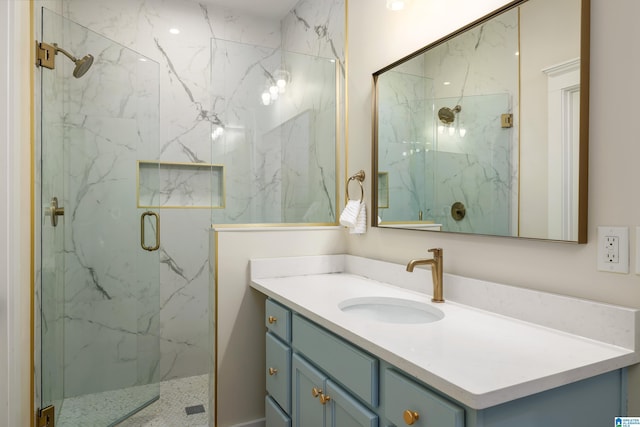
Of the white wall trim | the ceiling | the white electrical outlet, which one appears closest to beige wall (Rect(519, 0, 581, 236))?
the white electrical outlet

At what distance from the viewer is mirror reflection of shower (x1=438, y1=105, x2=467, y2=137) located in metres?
1.56

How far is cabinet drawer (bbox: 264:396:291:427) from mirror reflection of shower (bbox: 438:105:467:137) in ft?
4.40

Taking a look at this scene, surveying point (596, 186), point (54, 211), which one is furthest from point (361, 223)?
point (54, 211)

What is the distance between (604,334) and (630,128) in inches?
21.3

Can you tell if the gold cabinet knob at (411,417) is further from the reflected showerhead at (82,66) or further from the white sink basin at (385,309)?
the reflected showerhead at (82,66)

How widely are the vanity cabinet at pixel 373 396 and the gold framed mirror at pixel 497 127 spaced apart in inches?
17.4

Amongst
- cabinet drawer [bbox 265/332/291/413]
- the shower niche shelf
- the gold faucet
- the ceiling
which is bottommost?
cabinet drawer [bbox 265/332/291/413]

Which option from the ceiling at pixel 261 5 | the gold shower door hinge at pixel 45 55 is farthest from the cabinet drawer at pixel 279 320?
the ceiling at pixel 261 5

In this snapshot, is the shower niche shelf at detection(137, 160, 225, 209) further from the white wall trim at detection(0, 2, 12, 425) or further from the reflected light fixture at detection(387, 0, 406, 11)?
the reflected light fixture at detection(387, 0, 406, 11)

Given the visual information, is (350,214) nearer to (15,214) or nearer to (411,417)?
(411,417)

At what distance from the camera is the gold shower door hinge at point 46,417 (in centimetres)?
177

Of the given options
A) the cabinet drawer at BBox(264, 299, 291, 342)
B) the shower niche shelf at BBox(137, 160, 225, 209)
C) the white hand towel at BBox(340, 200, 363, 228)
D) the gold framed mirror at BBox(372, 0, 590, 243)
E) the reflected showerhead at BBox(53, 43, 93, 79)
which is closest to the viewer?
the gold framed mirror at BBox(372, 0, 590, 243)

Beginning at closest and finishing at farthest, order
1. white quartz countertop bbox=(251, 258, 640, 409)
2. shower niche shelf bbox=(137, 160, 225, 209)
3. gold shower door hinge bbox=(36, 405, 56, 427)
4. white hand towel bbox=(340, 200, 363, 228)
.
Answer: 1. white quartz countertop bbox=(251, 258, 640, 409)
2. gold shower door hinge bbox=(36, 405, 56, 427)
3. white hand towel bbox=(340, 200, 363, 228)
4. shower niche shelf bbox=(137, 160, 225, 209)

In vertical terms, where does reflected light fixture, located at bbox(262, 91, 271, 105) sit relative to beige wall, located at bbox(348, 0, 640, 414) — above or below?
above
